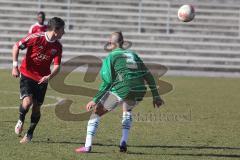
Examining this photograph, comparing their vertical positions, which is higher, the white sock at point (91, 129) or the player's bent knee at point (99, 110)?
the player's bent knee at point (99, 110)

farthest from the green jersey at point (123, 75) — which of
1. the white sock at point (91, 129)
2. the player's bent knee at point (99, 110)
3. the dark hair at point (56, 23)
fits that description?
the dark hair at point (56, 23)

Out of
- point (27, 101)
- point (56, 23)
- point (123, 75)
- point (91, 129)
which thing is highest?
point (56, 23)

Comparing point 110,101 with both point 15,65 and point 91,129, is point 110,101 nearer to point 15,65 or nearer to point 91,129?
point 91,129

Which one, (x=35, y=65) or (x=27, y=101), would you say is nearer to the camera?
(x=27, y=101)

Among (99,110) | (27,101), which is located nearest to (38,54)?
(27,101)

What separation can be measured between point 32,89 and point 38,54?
0.57 meters

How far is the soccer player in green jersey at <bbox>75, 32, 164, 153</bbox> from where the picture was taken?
9.37 meters

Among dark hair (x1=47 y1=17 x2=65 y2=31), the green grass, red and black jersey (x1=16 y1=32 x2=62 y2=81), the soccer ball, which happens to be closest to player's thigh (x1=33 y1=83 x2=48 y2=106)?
red and black jersey (x1=16 y1=32 x2=62 y2=81)

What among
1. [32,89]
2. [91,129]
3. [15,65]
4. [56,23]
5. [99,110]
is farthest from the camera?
[32,89]

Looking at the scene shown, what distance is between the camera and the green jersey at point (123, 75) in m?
9.37

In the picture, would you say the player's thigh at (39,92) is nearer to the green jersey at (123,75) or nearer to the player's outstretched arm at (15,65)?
the player's outstretched arm at (15,65)

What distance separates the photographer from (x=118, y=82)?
31.2 feet

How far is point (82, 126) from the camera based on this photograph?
41.2 feet

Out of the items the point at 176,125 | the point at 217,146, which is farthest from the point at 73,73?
the point at 217,146
